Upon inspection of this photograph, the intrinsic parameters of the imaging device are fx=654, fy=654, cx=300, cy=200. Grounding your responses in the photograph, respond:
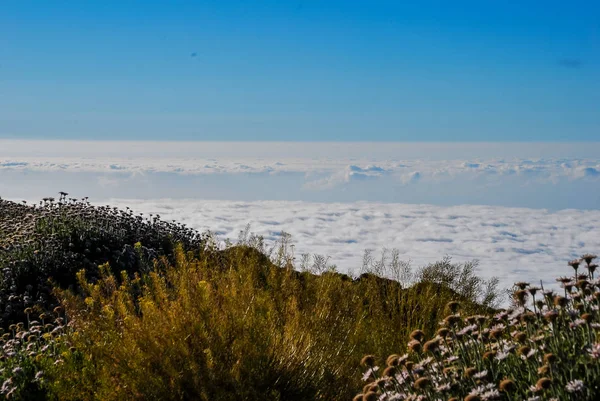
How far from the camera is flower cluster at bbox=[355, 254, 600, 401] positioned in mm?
3625

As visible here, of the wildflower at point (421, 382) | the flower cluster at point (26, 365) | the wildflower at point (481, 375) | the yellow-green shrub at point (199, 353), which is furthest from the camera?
the flower cluster at point (26, 365)

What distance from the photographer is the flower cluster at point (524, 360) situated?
11.9 ft

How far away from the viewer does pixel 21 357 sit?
23.1 ft

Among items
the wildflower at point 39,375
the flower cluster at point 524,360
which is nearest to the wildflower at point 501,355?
the flower cluster at point 524,360

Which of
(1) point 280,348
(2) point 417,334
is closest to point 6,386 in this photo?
(1) point 280,348

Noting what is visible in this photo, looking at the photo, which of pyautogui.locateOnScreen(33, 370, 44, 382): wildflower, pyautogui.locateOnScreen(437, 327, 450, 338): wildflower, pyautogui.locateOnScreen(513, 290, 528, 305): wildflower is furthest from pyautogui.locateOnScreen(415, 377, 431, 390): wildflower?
→ pyautogui.locateOnScreen(33, 370, 44, 382): wildflower

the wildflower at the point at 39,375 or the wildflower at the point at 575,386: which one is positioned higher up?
the wildflower at the point at 575,386

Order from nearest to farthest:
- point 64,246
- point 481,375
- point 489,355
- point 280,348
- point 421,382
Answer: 1. point 481,375
2. point 421,382
3. point 489,355
4. point 280,348
5. point 64,246

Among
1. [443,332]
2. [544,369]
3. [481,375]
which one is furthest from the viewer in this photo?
[443,332]

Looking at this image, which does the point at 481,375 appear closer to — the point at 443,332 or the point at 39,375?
the point at 443,332

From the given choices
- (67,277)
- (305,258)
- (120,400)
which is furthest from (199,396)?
(67,277)

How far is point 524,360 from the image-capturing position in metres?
4.19

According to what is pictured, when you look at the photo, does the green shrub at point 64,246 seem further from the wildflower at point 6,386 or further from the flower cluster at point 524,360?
the flower cluster at point 524,360

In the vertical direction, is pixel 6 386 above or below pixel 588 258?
below
